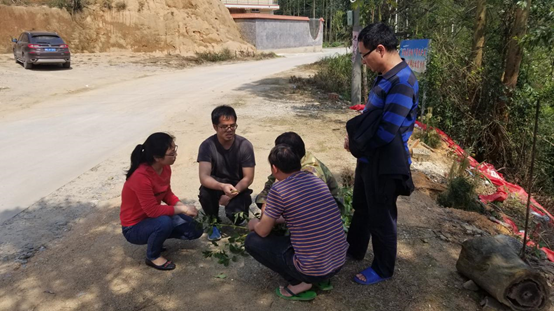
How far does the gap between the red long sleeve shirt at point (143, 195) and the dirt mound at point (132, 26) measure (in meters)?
22.6

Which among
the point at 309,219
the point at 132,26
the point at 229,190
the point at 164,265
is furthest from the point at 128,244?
the point at 132,26

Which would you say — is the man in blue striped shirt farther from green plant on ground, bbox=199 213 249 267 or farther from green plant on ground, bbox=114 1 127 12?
green plant on ground, bbox=114 1 127 12

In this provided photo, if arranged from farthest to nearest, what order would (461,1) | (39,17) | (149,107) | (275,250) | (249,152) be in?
(39,17)
(461,1)
(149,107)
(249,152)
(275,250)

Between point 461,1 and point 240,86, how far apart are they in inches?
280

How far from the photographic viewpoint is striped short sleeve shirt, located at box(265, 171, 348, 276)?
2.38 meters

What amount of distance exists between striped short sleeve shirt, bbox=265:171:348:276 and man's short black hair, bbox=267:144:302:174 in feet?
0.16

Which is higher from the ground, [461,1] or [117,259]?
[461,1]

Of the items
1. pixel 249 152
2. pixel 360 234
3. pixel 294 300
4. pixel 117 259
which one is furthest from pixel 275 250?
pixel 117 259

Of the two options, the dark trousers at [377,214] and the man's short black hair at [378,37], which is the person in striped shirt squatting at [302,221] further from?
the man's short black hair at [378,37]

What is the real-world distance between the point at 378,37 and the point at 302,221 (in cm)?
121

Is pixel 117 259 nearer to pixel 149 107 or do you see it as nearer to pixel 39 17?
pixel 149 107

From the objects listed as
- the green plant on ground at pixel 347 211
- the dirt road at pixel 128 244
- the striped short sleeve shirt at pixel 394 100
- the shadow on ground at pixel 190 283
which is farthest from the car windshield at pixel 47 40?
the striped short sleeve shirt at pixel 394 100

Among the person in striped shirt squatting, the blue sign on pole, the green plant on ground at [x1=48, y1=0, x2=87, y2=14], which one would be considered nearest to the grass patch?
the blue sign on pole

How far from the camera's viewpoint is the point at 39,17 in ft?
74.3
